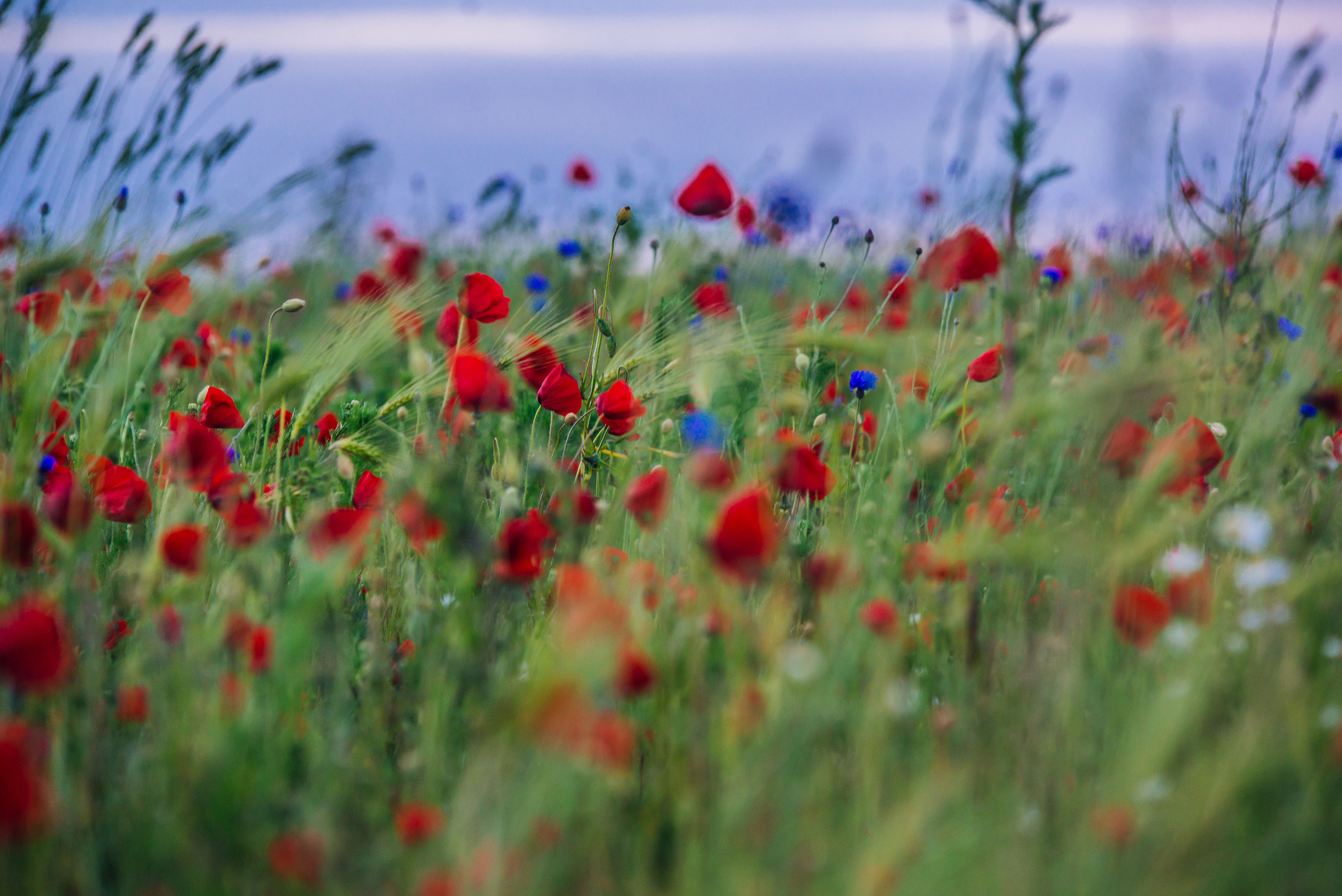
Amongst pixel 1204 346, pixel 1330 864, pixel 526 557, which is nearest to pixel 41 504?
pixel 526 557

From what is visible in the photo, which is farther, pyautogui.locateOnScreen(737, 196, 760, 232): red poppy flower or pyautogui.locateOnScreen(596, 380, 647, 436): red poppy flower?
pyautogui.locateOnScreen(737, 196, 760, 232): red poppy flower

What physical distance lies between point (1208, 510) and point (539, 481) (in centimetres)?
115

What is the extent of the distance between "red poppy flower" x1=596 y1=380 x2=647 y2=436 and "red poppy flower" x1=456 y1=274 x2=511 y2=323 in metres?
0.23

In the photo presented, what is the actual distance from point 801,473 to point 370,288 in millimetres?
1668

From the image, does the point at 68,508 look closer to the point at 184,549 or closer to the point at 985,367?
the point at 184,549

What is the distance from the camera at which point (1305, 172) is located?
9.32 feet

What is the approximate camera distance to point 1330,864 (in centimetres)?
96

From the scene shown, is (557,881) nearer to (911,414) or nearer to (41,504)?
(911,414)

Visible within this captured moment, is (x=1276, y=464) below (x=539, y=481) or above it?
above

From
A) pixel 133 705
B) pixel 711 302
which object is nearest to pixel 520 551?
pixel 133 705

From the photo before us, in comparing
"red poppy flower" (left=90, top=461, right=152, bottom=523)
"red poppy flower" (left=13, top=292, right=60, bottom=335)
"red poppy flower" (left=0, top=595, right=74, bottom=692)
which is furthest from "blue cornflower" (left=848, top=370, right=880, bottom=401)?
"red poppy flower" (left=13, top=292, right=60, bottom=335)

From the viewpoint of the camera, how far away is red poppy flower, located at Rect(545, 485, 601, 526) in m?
1.12

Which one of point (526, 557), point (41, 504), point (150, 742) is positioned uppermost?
point (526, 557)

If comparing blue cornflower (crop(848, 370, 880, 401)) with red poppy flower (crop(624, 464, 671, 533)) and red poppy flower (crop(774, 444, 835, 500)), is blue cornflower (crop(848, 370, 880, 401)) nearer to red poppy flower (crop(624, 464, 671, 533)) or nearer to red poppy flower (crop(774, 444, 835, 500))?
red poppy flower (crop(774, 444, 835, 500))
